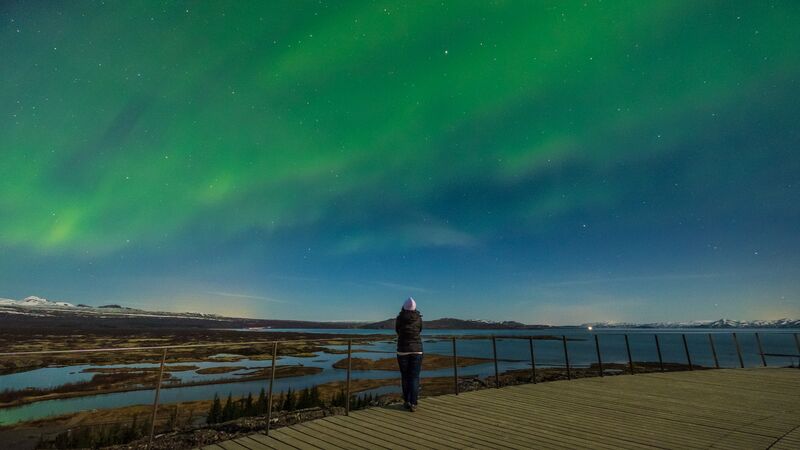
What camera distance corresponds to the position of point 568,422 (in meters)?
6.14

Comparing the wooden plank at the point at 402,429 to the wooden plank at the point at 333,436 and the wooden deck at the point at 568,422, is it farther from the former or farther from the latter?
the wooden plank at the point at 333,436

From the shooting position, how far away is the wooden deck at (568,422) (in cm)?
503

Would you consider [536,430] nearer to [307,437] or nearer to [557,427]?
[557,427]

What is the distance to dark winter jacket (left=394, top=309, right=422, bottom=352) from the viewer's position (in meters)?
6.79

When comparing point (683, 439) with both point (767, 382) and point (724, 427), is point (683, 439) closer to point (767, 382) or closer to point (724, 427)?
point (724, 427)

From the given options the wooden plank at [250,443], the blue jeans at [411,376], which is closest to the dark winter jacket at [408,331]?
the blue jeans at [411,376]

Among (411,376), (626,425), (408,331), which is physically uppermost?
(408,331)

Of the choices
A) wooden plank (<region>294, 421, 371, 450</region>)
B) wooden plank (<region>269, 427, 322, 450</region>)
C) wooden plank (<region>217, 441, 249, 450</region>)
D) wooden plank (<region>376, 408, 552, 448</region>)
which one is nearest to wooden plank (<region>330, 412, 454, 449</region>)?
wooden plank (<region>294, 421, 371, 450</region>)

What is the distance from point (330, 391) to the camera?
23828 mm

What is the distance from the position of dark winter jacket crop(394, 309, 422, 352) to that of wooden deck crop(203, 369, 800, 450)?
1110 millimetres

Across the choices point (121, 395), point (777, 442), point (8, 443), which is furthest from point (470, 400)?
point (121, 395)

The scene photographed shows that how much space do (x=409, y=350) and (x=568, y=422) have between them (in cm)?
287

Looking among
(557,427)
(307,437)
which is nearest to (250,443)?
(307,437)

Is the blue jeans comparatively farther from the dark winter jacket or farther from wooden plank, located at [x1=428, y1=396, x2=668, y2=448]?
wooden plank, located at [x1=428, y1=396, x2=668, y2=448]
